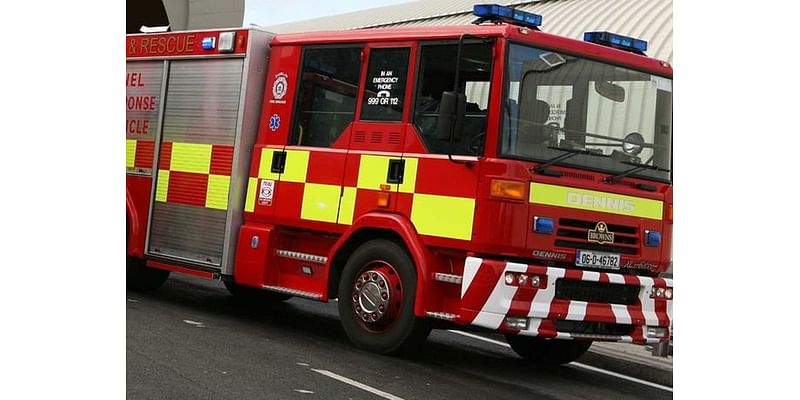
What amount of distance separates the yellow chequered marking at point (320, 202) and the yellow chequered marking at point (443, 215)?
0.88 metres

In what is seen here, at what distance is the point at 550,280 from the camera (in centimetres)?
840

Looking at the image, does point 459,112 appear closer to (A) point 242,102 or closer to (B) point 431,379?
(B) point 431,379

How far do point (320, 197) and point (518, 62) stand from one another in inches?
81.1

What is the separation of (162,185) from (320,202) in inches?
86.9

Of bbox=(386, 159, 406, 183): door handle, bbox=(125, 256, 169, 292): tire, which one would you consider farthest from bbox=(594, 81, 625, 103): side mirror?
bbox=(125, 256, 169, 292): tire

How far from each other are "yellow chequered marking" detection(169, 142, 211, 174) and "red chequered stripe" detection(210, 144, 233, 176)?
2.8 inches

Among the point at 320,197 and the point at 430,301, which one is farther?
the point at 320,197

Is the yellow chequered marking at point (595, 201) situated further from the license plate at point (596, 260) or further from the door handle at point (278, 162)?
the door handle at point (278, 162)

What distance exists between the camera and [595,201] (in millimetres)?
8711

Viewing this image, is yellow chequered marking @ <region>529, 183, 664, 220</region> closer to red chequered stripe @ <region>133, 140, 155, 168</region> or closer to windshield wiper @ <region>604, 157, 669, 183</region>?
windshield wiper @ <region>604, 157, 669, 183</region>

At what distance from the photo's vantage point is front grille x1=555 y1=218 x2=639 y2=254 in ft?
28.2

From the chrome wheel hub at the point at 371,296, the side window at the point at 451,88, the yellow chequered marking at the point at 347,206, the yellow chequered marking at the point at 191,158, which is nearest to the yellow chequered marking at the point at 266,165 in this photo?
the yellow chequered marking at the point at 191,158
